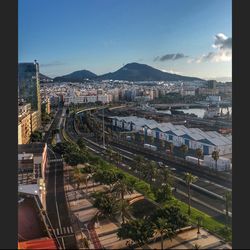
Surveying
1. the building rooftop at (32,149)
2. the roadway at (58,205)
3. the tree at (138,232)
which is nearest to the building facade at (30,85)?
the roadway at (58,205)

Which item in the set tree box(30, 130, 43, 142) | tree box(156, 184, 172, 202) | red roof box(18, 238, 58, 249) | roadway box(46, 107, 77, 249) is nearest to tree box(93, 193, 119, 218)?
roadway box(46, 107, 77, 249)

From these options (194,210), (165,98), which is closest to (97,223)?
(194,210)

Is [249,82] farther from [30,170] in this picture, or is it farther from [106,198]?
[30,170]

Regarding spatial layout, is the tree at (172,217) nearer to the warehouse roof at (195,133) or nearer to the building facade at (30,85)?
the warehouse roof at (195,133)

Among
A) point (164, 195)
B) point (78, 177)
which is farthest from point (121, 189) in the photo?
point (78, 177)

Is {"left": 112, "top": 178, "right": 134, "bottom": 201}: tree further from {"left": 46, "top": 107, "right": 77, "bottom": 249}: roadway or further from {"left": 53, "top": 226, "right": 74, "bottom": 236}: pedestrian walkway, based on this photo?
{"left": 53, "top": 226, "right": 74, "bottom": 236}: pedestrian walkway

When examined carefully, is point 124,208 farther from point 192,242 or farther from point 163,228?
point 192,242

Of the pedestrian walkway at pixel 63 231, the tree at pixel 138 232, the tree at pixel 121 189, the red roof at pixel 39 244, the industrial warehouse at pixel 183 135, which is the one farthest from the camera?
the industrial warehouse at pixel 183 135
